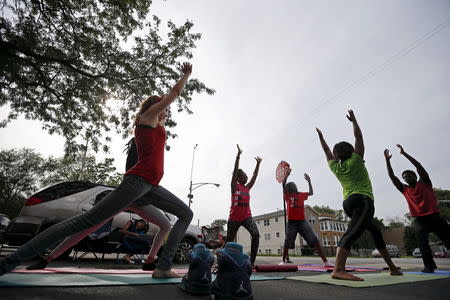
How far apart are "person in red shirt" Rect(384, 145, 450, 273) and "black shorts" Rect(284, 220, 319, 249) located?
83.5 inches

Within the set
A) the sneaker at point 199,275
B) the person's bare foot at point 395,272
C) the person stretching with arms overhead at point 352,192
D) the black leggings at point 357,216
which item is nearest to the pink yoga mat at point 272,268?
the person stretching with arms overhead at point 352,192

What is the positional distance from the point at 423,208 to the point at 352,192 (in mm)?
2339

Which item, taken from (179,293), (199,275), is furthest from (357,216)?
(179,293)

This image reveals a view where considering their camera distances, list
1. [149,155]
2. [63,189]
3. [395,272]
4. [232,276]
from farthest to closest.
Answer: [63,189], [395,272], [149,155], [232,276]

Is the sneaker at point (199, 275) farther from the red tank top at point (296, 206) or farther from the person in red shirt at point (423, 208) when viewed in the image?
the red tank top at point (296, 206)

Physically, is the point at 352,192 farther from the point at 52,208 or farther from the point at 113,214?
the point at 52,208

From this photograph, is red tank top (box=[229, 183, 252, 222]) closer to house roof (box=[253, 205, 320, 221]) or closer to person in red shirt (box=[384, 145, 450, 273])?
person in red shirt (box=[384, 145, 450, 273])

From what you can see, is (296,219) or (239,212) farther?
(296,219)

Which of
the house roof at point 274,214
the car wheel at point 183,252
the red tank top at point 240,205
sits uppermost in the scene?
the house roof at point 274,214

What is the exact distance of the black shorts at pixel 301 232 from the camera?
20.0 feet

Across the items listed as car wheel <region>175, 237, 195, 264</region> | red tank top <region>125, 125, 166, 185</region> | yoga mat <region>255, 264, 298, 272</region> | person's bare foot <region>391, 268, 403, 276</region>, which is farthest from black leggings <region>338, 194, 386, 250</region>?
car wheel <region>175, 237, 195, 264</region>

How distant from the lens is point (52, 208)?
545 cm

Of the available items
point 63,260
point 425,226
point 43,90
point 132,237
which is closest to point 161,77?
point 43,90

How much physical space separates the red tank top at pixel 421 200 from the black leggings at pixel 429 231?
0.33 feet
